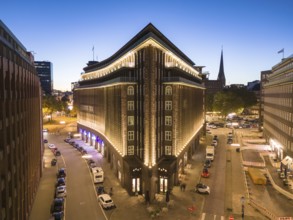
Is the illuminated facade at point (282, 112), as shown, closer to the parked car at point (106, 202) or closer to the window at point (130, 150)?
the window at point (130, 150)

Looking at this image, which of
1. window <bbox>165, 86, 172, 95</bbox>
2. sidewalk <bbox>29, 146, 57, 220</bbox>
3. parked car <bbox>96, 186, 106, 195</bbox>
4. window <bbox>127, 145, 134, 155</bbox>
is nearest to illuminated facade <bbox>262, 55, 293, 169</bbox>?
window <bbox>165, 86, 172, 95</bbox>

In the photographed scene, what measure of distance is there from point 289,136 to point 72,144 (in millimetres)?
60983

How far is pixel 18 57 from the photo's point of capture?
2909 cm

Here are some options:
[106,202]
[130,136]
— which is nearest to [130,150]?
[130,136]

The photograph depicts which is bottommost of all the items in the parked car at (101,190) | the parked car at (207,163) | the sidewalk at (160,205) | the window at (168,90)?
the sidewalk at (160,205)

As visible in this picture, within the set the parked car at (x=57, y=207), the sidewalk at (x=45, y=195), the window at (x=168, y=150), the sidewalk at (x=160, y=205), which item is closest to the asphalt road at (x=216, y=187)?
the sidewalk at (x=160, y=205)

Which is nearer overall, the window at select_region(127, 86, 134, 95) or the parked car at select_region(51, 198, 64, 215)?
the parked car at select_region(51, 198, 64, 215)

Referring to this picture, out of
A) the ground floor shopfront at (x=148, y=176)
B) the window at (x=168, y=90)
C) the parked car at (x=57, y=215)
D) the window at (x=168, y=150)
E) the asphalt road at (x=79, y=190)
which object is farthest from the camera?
the window at (x=168, y=150)

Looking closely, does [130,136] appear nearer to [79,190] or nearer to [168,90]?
[168,90]

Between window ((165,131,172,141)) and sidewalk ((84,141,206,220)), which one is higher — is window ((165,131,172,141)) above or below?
above

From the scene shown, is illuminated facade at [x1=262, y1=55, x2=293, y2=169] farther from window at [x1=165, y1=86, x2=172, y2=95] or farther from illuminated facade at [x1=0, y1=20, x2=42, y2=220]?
illuminated facade at [x1=0, y1=20, x2=42, y2=220]

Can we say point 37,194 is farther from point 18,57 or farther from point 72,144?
point 72,144

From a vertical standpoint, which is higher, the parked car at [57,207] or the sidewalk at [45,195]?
the parked car at [57,207]

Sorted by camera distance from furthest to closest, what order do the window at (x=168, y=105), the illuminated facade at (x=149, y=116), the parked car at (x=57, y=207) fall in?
the window at (x=168, y=105), the illuminated facade at (x=149, y=116), the parked car at (x=57, y=207)
